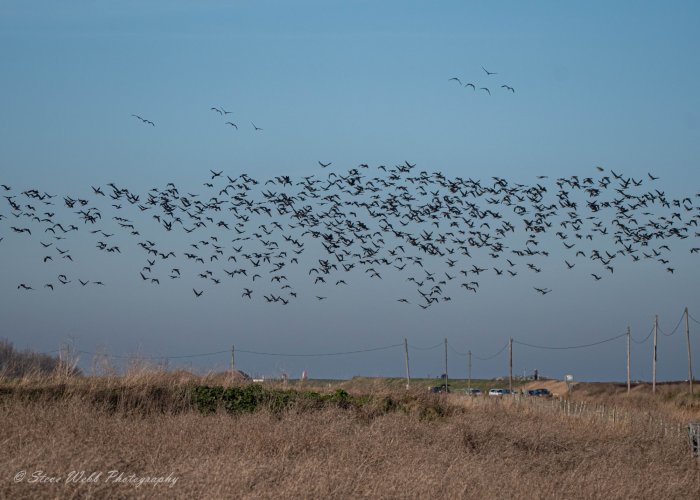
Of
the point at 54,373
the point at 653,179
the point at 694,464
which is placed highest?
the point at 653,179

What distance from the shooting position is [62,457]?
1296 cm

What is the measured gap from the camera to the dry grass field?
12.5 metres

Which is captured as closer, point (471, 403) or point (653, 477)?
point (653, 477)

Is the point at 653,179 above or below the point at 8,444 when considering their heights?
above

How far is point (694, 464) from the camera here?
20.9 m

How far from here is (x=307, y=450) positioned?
16875 mm

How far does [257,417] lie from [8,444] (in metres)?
6.78

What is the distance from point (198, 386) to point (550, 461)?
11.7 metres

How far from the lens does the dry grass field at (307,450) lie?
490 inches

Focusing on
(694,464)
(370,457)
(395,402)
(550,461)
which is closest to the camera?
(370,457)

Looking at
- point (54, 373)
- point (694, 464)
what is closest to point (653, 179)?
point (694, 464)

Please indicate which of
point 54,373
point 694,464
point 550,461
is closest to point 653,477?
point 550,461

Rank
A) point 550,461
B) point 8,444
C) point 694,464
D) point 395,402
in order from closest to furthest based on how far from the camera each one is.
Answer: point 8,444 < point 550,461 < point 694,464 < point 395,402

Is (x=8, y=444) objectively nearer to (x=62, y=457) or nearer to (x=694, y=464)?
(x=62, y=457)
